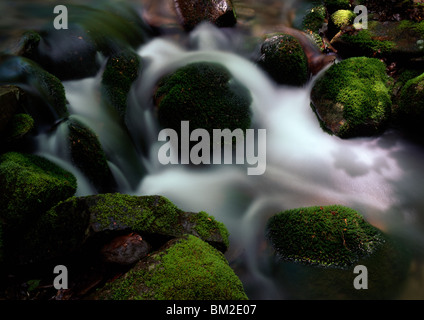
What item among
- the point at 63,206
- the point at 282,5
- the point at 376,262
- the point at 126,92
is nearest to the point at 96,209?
the point at 63,206

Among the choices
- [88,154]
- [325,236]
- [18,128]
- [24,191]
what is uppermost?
[18,128]

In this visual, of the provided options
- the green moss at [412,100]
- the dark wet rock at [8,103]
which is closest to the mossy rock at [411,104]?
the green moss at [412,100]

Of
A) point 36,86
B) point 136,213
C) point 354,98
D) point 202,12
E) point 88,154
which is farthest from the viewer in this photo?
point 202,12

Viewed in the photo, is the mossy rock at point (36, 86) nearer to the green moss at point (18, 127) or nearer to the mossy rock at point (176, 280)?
the green moss at point (18, 127)

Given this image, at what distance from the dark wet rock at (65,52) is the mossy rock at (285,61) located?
342 centimetres

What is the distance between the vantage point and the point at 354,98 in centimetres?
521

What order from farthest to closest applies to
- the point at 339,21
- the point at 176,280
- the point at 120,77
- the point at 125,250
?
the point at 339,21 → the point at 120,77 → the point at 125,250 → the point at 176,280

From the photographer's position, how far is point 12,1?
242 inches

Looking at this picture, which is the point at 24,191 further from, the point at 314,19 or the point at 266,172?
the point at 314,19

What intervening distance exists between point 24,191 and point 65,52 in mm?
3296

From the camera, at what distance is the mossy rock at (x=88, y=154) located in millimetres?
3951

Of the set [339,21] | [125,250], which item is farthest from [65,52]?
[339,21]
